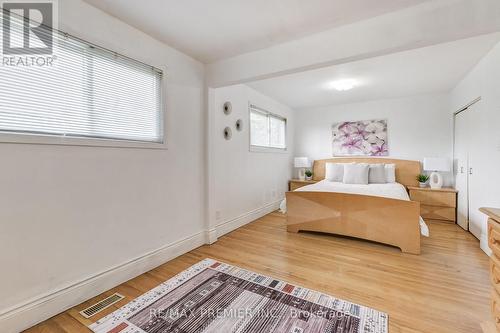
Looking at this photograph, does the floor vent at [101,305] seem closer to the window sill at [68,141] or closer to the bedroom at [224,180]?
the bedroom at [224,180]

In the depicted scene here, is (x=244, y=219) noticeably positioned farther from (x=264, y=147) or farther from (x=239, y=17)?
(x=239, y=17)

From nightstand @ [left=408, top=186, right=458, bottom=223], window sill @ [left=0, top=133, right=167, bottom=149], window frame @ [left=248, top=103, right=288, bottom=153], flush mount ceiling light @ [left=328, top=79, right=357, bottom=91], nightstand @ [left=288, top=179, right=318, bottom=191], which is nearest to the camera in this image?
window sill @ [left=0, top=133, right=167, bottom=149]

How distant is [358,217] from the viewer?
9.59 feet

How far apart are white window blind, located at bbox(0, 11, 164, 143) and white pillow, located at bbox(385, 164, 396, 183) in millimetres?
4002

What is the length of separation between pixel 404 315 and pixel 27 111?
115 inches

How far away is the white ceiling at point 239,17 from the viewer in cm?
177

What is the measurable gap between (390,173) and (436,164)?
69 cm

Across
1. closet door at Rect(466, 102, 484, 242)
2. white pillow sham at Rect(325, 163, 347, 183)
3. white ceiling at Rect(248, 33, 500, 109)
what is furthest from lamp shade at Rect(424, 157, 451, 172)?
white pillow sham at Rect(325, 163, 347, 183)

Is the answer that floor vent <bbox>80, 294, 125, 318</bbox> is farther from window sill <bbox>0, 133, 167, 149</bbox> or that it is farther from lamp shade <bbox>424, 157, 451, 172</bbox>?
lamp shade <bbox>424, 157, 451, 172</bbox>

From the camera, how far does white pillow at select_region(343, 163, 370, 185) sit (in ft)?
13.5

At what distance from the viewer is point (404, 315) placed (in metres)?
1.58

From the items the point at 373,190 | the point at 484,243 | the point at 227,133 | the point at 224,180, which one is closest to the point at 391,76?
the point at 373,190

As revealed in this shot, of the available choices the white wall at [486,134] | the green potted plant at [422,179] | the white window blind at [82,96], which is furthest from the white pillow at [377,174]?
the white window blind at [82,96]

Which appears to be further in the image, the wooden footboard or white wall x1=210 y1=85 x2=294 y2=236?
white wall x1=210 y1=85 x2=294 y2=236
